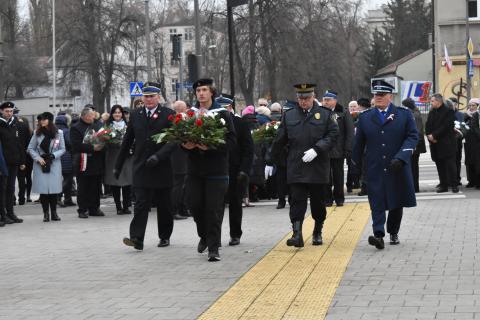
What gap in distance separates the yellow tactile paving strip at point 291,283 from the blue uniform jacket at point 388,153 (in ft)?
2.33

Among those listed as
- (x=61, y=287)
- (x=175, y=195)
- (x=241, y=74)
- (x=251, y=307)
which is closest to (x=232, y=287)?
(x=251, y=307)

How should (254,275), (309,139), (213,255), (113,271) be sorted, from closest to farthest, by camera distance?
(254,275), (113,271), (213,255), (309,139)

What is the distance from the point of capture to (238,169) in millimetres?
11703

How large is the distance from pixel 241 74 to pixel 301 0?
14.4 feet

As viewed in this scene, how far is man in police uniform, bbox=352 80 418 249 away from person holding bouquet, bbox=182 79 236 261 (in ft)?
5.18

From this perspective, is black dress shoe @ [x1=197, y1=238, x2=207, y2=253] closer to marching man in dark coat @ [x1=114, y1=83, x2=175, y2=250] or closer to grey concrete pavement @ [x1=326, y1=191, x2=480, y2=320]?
marching man in dark coat @ [x1=114, y1=83, x2=175, y2=250]

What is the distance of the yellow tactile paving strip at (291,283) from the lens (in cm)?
782

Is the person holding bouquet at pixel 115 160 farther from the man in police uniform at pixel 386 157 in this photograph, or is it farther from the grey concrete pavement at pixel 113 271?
the man in police uniform at pixel 386 157

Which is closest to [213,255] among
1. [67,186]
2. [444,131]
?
[444,131]

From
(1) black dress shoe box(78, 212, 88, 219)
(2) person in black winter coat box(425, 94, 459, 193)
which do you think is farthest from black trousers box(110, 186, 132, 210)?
(2) person in black winter coat box(425, 94, 459, 193)

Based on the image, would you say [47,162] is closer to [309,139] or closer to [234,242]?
[234,242]

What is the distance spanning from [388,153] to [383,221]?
2.52 ft

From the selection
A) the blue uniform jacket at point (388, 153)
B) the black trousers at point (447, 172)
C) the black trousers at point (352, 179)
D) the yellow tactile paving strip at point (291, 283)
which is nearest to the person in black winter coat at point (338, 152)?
the black trousers at point (352, 179)

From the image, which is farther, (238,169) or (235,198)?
(235,198)
